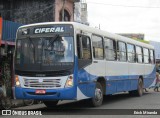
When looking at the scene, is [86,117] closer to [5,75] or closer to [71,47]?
[71,47]

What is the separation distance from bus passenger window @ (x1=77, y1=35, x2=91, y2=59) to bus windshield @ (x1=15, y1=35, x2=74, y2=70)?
36cm

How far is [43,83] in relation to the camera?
12.4m

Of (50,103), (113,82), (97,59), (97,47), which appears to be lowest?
(50,103)

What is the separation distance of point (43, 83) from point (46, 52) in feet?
3.37

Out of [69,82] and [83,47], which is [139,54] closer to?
[83,47]

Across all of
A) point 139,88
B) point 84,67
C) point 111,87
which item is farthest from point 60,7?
point 84,67

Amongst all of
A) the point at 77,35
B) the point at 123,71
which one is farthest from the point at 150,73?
the point at 77,35

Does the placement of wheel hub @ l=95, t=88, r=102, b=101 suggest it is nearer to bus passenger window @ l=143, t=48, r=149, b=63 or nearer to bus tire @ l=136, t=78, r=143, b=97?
bus tire @ l=136, t=78, r=143, b=97

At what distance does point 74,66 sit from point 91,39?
77.7 inches

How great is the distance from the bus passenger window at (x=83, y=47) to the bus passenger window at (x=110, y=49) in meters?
2.03

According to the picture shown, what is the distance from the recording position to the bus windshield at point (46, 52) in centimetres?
1238

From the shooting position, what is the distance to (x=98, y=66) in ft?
46.9

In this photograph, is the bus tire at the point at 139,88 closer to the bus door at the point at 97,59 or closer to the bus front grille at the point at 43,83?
the bus door at the point at 97,59

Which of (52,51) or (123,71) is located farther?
(123,71)
